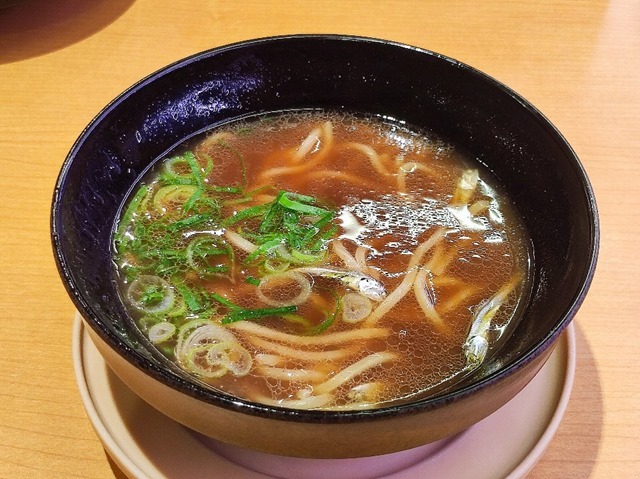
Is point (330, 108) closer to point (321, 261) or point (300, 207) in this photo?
point (300, 207)

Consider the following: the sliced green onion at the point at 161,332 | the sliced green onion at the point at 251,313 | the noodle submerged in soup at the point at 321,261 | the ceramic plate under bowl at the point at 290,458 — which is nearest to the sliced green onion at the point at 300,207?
the noodle submerged in soup at the point at 321,261

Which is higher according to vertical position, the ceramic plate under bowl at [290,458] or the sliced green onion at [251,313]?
the sliced green onion at [251,313]

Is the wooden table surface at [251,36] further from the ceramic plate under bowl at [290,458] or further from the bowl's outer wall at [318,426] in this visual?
the bowl's outer wall at [318,426]

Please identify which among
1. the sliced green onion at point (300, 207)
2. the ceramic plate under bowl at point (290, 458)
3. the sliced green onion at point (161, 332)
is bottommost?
the ceramic plate under bowl at point (290, 458)

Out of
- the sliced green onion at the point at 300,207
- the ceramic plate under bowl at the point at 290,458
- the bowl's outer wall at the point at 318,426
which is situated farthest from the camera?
the sliced green onion at the point at 300,207

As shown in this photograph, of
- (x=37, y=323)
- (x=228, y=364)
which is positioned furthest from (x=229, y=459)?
(x=37, y=323)

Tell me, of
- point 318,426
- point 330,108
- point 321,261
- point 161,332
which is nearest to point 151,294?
point 161,332

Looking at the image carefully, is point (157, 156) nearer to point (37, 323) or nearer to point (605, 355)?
point (37, 323)
